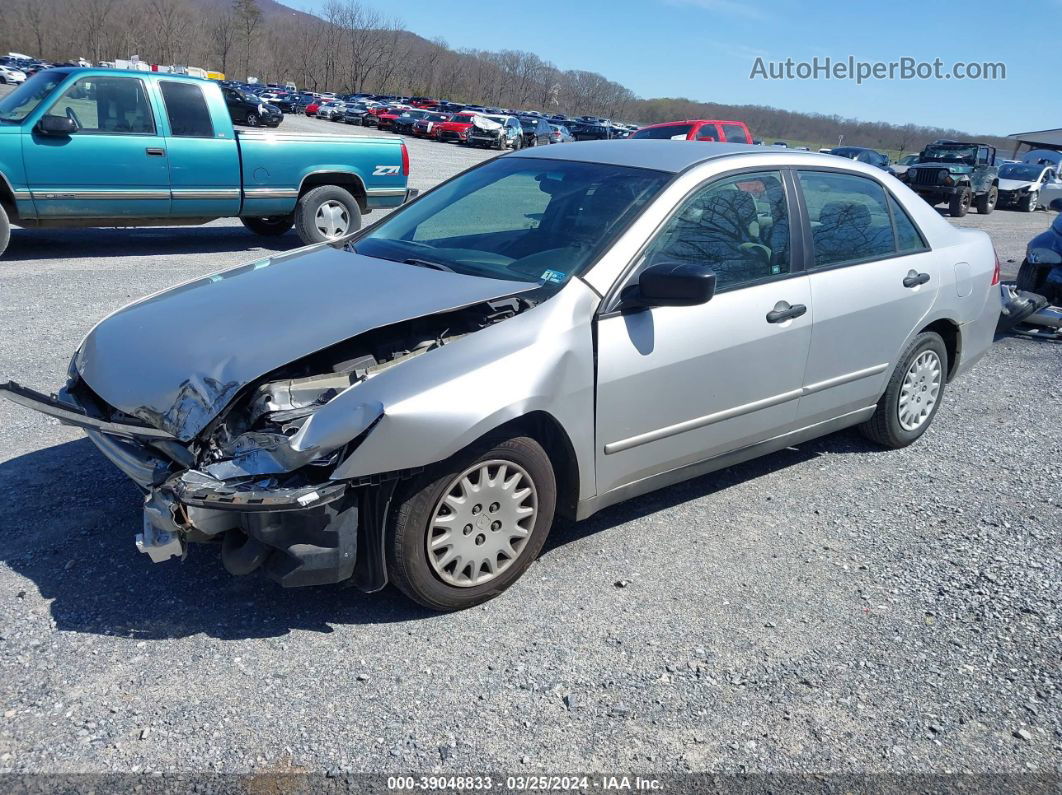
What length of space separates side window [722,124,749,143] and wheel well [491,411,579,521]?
1722 cm

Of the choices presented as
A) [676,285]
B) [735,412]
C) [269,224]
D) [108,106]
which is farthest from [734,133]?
[676,285]

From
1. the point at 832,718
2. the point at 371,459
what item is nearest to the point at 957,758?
the point at 832,718

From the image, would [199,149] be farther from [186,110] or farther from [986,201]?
[986,201]

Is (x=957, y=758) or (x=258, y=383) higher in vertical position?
(x=258, y=383)

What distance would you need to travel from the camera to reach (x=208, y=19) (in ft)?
388

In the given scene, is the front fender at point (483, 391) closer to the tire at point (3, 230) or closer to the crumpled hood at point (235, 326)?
the crumpled hood at point (235, 326)

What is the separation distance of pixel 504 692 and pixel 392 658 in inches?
16.9

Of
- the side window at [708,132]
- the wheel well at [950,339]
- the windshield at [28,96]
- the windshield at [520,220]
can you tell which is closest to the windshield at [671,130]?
the side window at [708,132]

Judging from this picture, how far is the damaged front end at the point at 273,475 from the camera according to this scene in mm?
2881

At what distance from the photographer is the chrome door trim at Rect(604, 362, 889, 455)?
3.67m

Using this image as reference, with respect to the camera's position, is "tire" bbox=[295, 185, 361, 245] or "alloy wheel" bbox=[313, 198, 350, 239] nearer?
"tire" bbox=[295, 185, 361, 245]

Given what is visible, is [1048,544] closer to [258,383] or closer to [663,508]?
[663,508]

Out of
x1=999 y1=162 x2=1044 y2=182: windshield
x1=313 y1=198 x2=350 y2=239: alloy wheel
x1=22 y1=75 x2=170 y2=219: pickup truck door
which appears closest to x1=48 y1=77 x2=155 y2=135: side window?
x1=22 y1=75 x2=170 y2=219: pickup truck door

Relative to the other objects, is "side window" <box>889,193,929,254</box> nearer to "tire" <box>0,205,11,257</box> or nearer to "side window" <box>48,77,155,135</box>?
"side window" <box>48,77,155,135</box>
